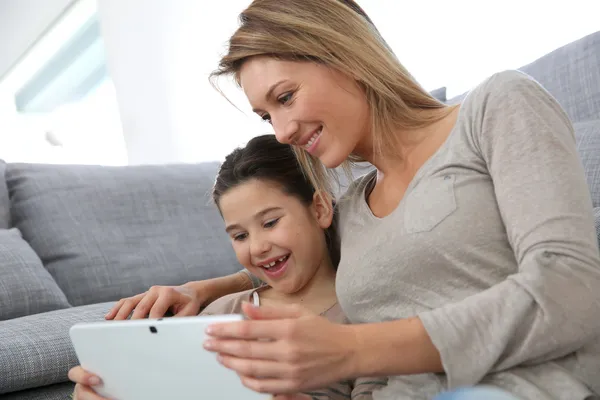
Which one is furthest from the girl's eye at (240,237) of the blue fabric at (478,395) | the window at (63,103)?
the window at (63,103)

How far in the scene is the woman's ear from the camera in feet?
4.65

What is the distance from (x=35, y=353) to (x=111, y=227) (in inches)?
34.4

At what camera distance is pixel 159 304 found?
1.30 meters

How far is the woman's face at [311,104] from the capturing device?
1188 mm

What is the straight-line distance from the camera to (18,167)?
2383 millimetres

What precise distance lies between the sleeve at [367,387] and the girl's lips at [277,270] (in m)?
0.29

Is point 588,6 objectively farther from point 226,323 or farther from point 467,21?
point 226,323

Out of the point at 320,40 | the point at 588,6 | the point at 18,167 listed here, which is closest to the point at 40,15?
the point at 18,167

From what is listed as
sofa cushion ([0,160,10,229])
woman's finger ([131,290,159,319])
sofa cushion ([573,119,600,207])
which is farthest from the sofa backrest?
sofa cushion ([0,160,10,229])

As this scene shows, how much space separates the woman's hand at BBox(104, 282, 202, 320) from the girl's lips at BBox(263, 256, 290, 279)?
146 millimetres

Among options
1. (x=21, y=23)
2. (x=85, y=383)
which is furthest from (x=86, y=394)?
(x=21, y=23)

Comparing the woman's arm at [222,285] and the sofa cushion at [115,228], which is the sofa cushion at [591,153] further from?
the sofa cushion at [115,228]

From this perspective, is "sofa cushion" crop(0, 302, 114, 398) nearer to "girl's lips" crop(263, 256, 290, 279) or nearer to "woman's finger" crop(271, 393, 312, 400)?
"girl's lips" crop(263, 256, 290, 279)

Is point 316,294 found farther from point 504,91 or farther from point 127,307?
point 504,91
